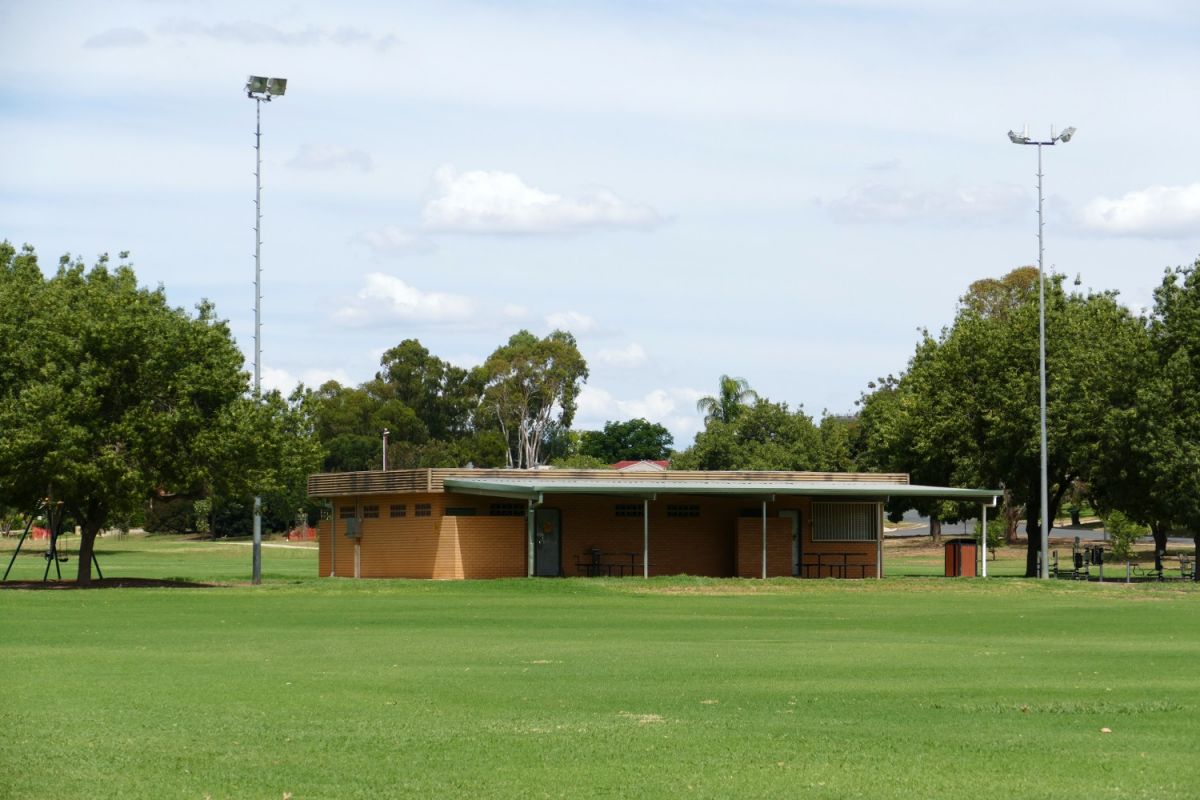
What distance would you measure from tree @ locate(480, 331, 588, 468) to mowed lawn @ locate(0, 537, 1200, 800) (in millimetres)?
83800

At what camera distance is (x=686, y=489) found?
1913 inches

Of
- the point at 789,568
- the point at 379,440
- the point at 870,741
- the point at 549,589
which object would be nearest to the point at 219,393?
the point at 549,589

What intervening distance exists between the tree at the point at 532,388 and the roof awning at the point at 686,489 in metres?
63.3

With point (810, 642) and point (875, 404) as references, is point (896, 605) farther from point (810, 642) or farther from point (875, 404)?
point (875, 404)

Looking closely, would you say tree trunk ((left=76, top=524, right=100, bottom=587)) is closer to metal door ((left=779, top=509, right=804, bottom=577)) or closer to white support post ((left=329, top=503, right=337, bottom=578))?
white support post ((left=329, top=503, right=337, bottom=578))

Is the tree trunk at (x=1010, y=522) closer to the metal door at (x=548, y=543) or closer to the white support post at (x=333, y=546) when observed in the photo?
the metal door at (x=548, y=543)

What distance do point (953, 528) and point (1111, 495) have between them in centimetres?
6731

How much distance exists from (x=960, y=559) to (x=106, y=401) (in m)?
27.1

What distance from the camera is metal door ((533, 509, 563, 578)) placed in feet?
166

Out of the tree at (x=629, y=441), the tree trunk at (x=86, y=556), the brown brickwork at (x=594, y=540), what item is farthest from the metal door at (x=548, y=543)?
the tree at (x=629, y=441)

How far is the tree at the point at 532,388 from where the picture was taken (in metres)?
117

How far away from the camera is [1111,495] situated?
52594 mm

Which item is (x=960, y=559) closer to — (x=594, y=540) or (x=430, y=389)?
(x=594, y=540)

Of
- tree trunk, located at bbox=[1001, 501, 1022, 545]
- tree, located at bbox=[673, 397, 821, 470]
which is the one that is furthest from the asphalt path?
tree, located at bbox=[673, 397, 821, 470]
